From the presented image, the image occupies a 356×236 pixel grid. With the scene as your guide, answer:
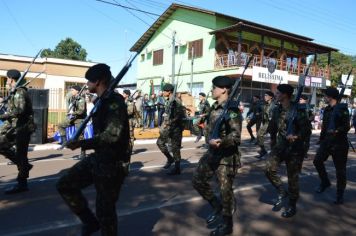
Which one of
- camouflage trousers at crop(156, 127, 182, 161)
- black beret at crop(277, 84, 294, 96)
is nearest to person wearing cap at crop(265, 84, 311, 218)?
black beret at crop(277, 84, 294, 96)

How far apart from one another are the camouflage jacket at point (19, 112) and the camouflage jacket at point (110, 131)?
313 centimetres

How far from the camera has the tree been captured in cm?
5512

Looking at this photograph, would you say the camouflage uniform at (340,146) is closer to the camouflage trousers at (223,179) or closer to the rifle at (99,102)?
the camouflage trousers at (223,179)

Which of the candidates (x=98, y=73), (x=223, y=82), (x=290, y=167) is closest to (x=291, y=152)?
(x=290, y=167)

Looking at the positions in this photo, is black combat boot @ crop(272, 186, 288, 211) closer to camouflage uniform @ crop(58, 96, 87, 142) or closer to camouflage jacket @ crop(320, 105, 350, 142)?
camouflage jacket @ crop(320, 105, 350, 142)

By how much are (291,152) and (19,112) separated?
4.25 m

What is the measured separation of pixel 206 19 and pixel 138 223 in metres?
27.4

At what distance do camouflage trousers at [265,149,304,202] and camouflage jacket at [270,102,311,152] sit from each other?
9 cm

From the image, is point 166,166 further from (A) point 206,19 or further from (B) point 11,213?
(A) point 206,19

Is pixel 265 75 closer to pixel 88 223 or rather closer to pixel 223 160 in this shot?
pixel 223 160

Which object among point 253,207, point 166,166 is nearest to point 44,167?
point 166,166

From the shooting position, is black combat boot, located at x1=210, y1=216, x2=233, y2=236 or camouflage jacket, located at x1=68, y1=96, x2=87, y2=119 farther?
camouflage jacket, located at x1=68, y1=96, x2=87, y2=119

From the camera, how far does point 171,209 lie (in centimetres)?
576

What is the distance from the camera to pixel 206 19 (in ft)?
101
